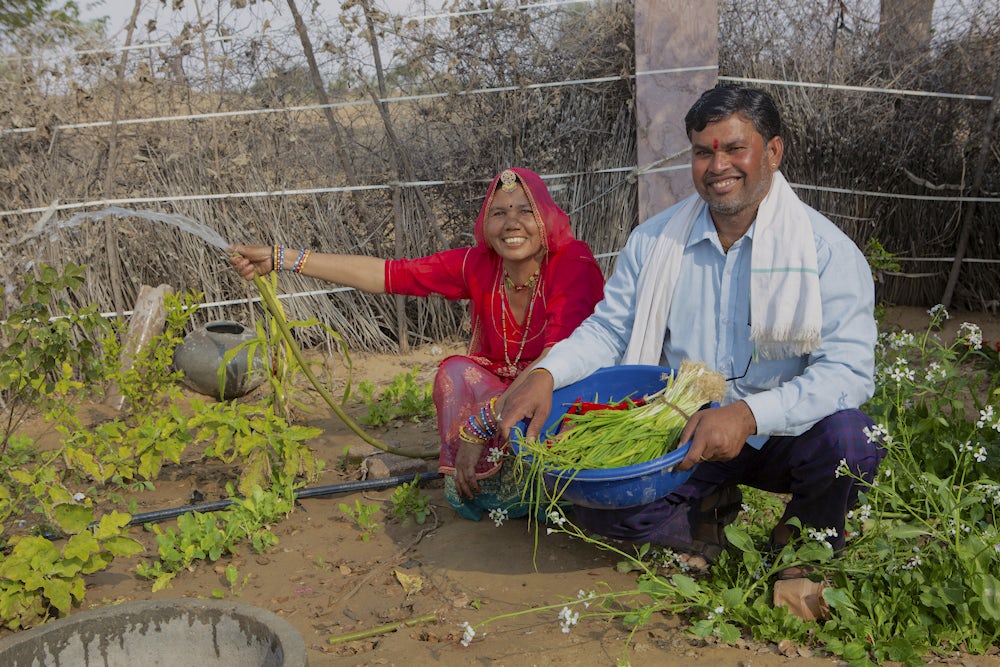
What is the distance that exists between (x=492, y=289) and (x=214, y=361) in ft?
7.50

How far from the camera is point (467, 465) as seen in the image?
3330 millimetres

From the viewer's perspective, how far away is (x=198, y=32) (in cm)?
571

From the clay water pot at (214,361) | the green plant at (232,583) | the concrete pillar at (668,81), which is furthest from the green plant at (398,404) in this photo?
the concrete pillar at (668,81)

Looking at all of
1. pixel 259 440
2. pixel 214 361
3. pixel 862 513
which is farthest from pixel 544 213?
pixel 214 361

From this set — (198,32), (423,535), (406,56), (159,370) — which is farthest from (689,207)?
(198,32)

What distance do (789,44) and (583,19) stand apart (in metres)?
1.27

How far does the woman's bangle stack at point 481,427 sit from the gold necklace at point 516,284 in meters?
0.60

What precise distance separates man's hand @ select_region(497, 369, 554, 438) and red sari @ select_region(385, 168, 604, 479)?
Result: 446mm

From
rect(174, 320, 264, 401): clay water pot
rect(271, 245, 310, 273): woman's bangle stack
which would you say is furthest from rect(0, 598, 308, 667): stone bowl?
rect(174, 320, 264, 401): clay water pot

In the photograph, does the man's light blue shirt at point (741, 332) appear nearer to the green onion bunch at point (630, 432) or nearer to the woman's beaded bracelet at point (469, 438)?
the green onion bunch at point (630, 432)

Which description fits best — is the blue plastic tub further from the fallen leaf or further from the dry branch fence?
the dry branch fence

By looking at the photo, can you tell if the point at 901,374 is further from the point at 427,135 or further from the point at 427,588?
the point at 427,135

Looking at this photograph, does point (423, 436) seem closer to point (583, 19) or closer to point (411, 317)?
point (411, 317)

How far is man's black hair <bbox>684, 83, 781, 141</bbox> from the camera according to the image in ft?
9.40
